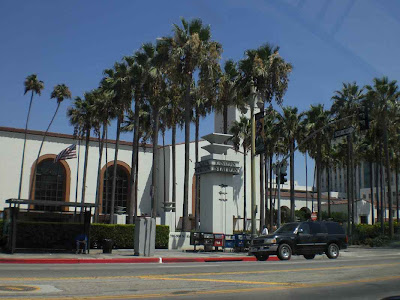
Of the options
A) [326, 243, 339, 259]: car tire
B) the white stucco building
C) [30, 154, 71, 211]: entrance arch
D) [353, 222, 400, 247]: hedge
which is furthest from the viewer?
[30, 154, 71, 211]: entrance arch

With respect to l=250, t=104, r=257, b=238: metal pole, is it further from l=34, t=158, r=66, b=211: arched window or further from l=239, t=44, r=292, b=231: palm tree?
l=34, t=158, r=66, b=211: arched window

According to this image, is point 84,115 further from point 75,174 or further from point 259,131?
point 259,131

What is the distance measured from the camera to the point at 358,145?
5869 cm

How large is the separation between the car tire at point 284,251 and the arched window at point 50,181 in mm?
35242

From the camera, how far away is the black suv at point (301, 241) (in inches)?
827

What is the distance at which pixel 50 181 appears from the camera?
50812 mm

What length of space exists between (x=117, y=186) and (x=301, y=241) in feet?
121

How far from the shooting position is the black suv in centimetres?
2100

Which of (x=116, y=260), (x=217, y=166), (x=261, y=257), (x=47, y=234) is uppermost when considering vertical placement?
(x=217, y=166)

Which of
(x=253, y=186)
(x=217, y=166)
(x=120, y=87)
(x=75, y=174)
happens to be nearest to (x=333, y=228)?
(x=253, y=186)

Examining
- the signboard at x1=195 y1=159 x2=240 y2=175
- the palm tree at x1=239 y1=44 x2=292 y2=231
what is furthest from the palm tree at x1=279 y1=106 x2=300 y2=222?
the signboard at x1=195 y1=159 x2=240 y2=175

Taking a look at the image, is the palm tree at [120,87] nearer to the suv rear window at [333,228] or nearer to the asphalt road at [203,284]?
the suv rear window at [333,228]

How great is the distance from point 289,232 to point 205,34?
50.3 feet

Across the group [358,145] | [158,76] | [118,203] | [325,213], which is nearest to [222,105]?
[158,76]
